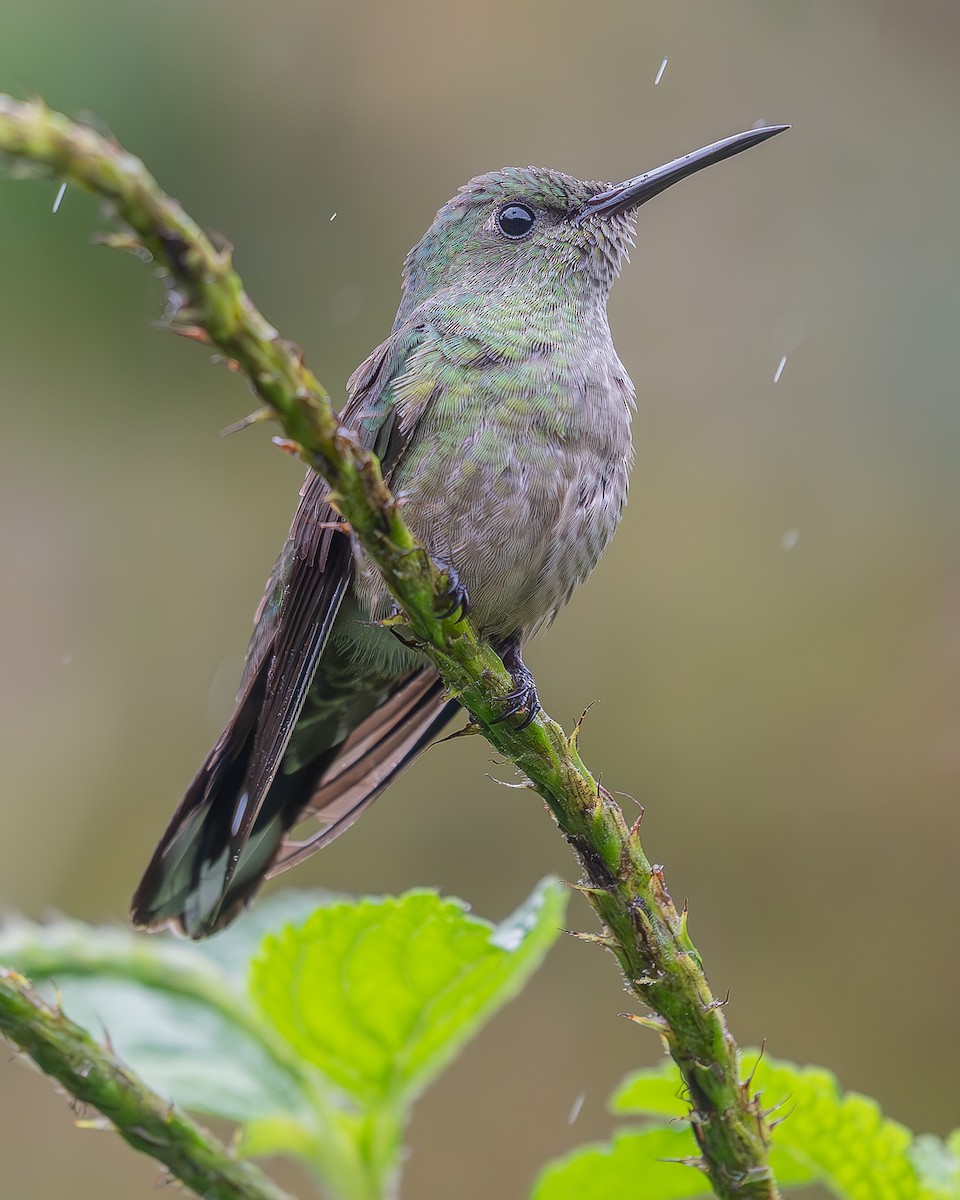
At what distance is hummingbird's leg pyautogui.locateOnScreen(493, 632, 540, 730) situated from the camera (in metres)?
1.88

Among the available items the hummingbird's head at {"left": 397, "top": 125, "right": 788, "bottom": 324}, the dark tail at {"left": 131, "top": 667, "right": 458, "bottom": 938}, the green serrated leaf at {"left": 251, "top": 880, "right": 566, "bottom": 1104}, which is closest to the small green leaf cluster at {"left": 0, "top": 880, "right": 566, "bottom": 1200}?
the green serrated leaf at {"left": 251, "top": 880, "right": 566, "bottom": 1104}

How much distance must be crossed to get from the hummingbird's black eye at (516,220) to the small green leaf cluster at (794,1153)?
7.81 ft

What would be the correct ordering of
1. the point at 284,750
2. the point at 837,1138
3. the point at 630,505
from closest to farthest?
1. the point at 837,1138
2. the point at 284,750
3. the point at 630,505

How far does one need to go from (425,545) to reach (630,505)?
448cm

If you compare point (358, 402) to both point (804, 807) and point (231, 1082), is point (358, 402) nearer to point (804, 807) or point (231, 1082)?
point (231, 1082)

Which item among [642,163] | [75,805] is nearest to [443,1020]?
[75,805]

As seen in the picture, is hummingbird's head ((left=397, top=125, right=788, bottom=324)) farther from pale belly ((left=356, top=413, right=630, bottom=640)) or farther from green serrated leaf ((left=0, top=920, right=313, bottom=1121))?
green serrated leaf ((left=0, top=920, right=313, bottom=1121))

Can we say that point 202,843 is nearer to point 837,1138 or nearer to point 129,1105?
point 129,1105

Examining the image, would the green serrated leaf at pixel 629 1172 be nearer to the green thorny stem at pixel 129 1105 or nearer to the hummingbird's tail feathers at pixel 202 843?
the green thorny stem at pixel 129 1105

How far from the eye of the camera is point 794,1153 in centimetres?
185

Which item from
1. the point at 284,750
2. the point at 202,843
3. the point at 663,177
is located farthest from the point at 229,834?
the point at 663,177

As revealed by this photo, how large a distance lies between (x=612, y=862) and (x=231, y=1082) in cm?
81

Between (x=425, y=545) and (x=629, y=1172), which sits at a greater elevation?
(x=425, y=545)

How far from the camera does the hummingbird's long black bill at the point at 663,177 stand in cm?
316
